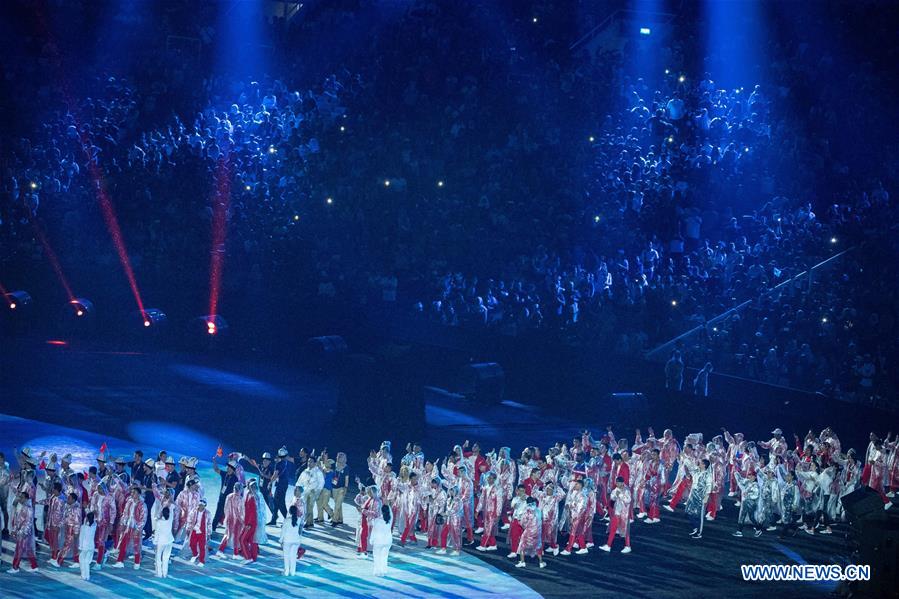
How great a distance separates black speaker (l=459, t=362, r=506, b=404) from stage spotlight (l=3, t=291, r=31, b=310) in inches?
447

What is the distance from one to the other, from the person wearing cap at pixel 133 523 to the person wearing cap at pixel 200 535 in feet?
2.43

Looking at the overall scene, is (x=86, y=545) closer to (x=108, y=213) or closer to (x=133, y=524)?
(x=133, y=524)

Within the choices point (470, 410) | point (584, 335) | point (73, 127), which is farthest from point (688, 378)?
point (73, 127)

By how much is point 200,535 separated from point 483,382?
1232cm

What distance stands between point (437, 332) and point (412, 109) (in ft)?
30.4

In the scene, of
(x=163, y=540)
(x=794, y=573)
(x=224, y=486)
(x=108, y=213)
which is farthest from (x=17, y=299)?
(x=794, y=573)

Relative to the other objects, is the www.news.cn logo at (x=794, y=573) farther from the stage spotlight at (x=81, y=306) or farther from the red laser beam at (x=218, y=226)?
the stage spotlight at (x=81, y=306)

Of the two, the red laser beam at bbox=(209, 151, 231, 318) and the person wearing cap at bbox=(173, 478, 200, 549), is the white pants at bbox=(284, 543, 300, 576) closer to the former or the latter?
the person wearing cap at bbox=(173, 478, 200, 549)

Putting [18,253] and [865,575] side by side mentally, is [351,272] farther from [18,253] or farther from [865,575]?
[865,575]

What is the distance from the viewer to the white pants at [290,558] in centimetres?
1500

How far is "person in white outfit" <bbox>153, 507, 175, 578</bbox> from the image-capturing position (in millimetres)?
14812

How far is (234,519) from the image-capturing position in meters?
15.8

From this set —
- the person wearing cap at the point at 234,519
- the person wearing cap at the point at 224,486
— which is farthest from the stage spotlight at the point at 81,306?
the person wearing cap at the point at 234,519

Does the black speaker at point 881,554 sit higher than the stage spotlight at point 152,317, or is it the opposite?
the stage spotlight at point 152,317
